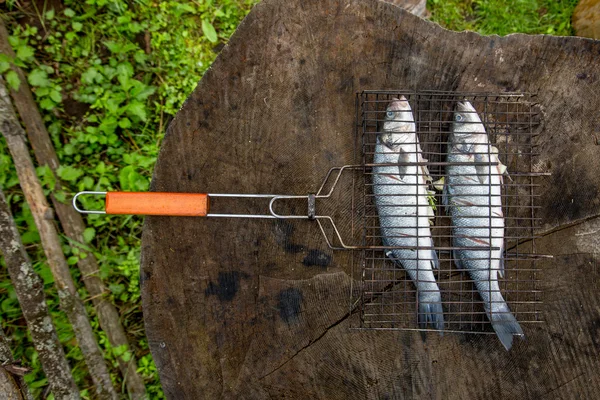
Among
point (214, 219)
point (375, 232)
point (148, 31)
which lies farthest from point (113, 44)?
point (375, 232)

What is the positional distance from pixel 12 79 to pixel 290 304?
9.97 ft

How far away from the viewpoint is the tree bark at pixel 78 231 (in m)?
3.69

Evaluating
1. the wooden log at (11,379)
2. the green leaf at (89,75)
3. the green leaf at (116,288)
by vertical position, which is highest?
the green leaf at (89,75)

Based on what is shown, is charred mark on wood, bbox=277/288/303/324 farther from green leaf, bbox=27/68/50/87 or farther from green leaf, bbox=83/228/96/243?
green leaf, bbox=27/68/50/87

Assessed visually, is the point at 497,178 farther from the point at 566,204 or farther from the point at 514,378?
the point at 514,378

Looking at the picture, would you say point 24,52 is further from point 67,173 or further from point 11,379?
point 11,379

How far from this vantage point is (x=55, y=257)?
357 cm

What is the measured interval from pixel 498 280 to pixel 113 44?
12.6ft

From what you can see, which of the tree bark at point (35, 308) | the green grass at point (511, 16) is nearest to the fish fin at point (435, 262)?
the green grass at point (511, 16)

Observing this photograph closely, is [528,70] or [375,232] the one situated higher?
[528,70]

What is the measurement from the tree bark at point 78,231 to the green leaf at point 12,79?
10cm

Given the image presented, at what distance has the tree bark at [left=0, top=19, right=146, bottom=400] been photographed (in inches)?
145

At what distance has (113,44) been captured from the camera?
3.85 meters

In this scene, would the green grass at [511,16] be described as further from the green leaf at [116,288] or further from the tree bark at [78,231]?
the green leaf at [116,288]
